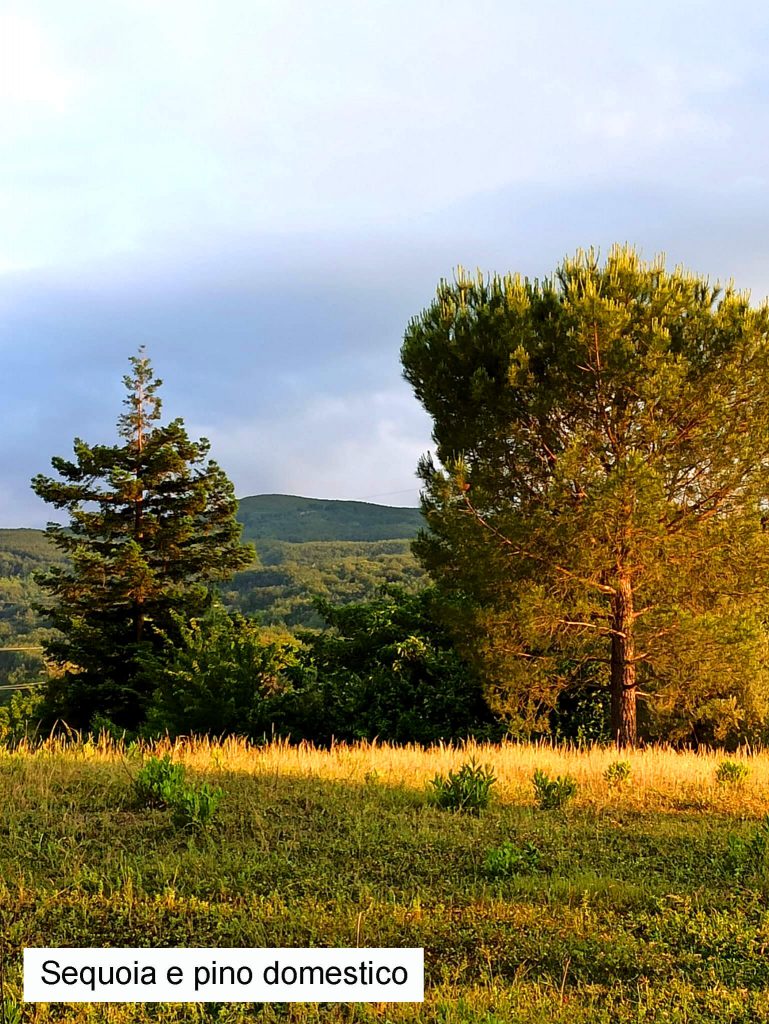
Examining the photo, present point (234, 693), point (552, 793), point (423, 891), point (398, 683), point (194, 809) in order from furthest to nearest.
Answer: point (234, 693), point (398, 683), point (552, 793), point (194, 809), point (423, 891)

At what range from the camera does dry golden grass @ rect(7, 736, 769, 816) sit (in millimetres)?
8027

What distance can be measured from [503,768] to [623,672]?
21.4 ft

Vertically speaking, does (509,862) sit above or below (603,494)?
below

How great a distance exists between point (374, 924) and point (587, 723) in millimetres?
14559

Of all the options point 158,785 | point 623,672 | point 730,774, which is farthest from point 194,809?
point 623,672

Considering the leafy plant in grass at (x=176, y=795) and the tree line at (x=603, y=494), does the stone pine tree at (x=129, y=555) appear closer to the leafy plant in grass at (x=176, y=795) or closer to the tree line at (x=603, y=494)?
the tree line at (x=603, y=494)

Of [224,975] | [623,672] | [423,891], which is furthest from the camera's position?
[623,672]

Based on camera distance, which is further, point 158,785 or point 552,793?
point 552,793

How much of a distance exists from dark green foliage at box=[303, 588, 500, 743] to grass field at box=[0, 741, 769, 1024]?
9.90 metres

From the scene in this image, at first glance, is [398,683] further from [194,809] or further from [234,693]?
[194,809]

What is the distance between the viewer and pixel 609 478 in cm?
1309

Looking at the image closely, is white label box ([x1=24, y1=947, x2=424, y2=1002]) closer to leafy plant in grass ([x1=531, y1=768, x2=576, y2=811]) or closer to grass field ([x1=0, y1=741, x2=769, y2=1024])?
grass field ([x1=0, y1=741, x2=769, y2=1024])

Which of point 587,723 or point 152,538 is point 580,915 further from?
point 152,538

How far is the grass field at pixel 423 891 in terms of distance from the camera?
3789 mm
